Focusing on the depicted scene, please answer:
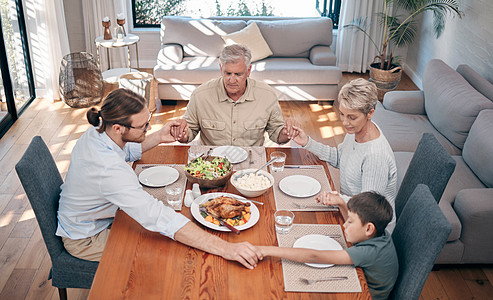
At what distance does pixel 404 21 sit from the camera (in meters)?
5.41

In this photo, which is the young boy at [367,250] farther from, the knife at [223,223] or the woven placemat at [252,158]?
the woven placemat at [252,158]

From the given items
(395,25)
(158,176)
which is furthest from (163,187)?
(395,25)

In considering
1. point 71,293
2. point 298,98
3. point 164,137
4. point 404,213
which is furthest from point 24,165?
point 298,98

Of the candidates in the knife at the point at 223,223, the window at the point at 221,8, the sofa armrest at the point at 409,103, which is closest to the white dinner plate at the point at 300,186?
the knife at the point at 223,223

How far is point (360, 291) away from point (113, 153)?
1.12m

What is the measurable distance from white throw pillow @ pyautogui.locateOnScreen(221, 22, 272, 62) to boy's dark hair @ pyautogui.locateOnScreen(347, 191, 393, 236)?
371 centimetres

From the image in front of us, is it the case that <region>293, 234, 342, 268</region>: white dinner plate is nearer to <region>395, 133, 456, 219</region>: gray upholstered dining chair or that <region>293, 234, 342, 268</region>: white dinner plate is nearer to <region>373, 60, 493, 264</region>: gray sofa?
<region>395, 133, 456, 219</region>: gray upholstered dining chair

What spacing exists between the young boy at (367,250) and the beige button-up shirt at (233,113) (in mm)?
1180

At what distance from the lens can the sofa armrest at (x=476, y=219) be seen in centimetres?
265

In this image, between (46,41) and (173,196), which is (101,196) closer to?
(173,196)

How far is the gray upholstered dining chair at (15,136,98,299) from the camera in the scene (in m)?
1.99

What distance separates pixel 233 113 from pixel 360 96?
0.94 m

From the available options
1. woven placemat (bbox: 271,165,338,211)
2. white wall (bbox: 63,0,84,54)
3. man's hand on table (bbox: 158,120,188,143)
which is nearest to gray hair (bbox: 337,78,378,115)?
woven placemat (bbox: 271,165,338,211)

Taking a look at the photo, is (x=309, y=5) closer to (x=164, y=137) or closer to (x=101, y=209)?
(x=164, y=137)
